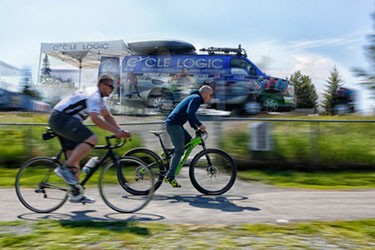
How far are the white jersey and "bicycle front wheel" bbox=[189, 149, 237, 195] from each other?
2240 millimetres

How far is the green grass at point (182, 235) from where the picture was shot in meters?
4.80

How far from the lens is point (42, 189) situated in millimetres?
6621

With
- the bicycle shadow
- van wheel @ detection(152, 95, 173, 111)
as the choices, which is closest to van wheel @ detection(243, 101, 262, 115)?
van wheel @ detection(152, 95, 173, 111)

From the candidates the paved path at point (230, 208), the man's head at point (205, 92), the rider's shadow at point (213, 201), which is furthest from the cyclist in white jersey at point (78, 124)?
the man's head at point (205, 92)

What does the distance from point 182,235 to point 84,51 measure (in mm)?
16710

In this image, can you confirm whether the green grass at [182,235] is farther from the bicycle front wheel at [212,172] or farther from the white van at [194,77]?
the white van at [194,77]

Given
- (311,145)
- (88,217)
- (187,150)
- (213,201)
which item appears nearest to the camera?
(88,217)

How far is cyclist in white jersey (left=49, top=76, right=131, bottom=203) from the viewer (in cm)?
624

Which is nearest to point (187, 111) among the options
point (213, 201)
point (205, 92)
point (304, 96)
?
point (205, 92)

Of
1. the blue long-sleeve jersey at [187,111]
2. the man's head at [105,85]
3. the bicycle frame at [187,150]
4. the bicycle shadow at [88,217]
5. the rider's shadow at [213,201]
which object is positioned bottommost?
the bicycle shadow at [88,217]

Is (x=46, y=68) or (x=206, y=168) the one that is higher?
(x=46, y=68)

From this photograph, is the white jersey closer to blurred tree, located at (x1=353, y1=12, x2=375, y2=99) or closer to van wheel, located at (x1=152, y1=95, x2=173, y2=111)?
blurred tree, located at (x1=353, y1=12, x2=375, y2=99)

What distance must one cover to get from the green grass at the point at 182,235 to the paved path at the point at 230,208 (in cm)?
39

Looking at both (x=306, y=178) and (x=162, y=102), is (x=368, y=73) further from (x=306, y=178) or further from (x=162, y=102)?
(x=162, y=102)
